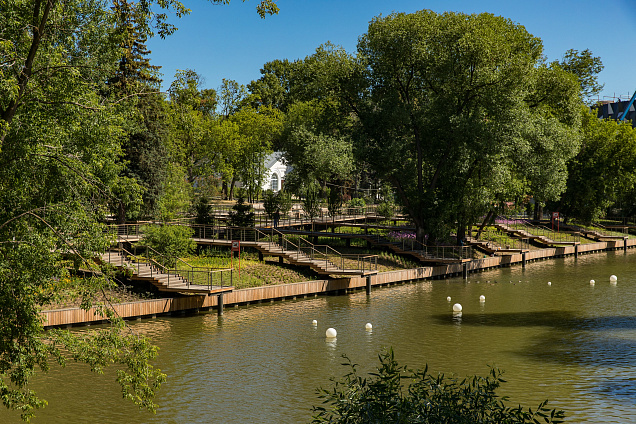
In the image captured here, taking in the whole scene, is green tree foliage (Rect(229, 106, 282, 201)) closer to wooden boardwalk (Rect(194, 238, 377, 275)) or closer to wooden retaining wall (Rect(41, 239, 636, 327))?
wooden retaining wall (Rect(41, 239, 636, 327))

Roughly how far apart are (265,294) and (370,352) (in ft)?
32.5

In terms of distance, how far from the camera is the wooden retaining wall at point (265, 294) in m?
25.4

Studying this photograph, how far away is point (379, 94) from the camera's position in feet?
147

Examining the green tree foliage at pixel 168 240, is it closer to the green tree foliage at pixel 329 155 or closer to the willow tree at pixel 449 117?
the green tree foliage at pixel 329 155

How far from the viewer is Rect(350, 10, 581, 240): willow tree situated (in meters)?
41.1

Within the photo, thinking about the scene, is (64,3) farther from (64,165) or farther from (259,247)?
(259,247)

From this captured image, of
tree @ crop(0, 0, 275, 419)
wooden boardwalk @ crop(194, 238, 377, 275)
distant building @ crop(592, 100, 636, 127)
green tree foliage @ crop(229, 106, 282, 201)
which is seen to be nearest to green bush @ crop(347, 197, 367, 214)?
green tree foliage @ crop(229, 106, 282, 201)

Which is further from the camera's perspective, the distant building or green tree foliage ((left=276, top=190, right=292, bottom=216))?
the distant building

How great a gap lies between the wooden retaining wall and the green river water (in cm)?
61

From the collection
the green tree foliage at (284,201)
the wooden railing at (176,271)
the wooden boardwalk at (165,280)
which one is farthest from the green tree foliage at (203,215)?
the wooden boardwalk at (165,280)

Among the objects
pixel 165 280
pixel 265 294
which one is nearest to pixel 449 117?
pixel 265 294

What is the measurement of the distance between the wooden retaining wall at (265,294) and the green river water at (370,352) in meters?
0.61

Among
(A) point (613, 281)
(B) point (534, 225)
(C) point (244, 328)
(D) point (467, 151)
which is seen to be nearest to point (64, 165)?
(C) point (244, 328)

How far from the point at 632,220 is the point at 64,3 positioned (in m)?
81.5
